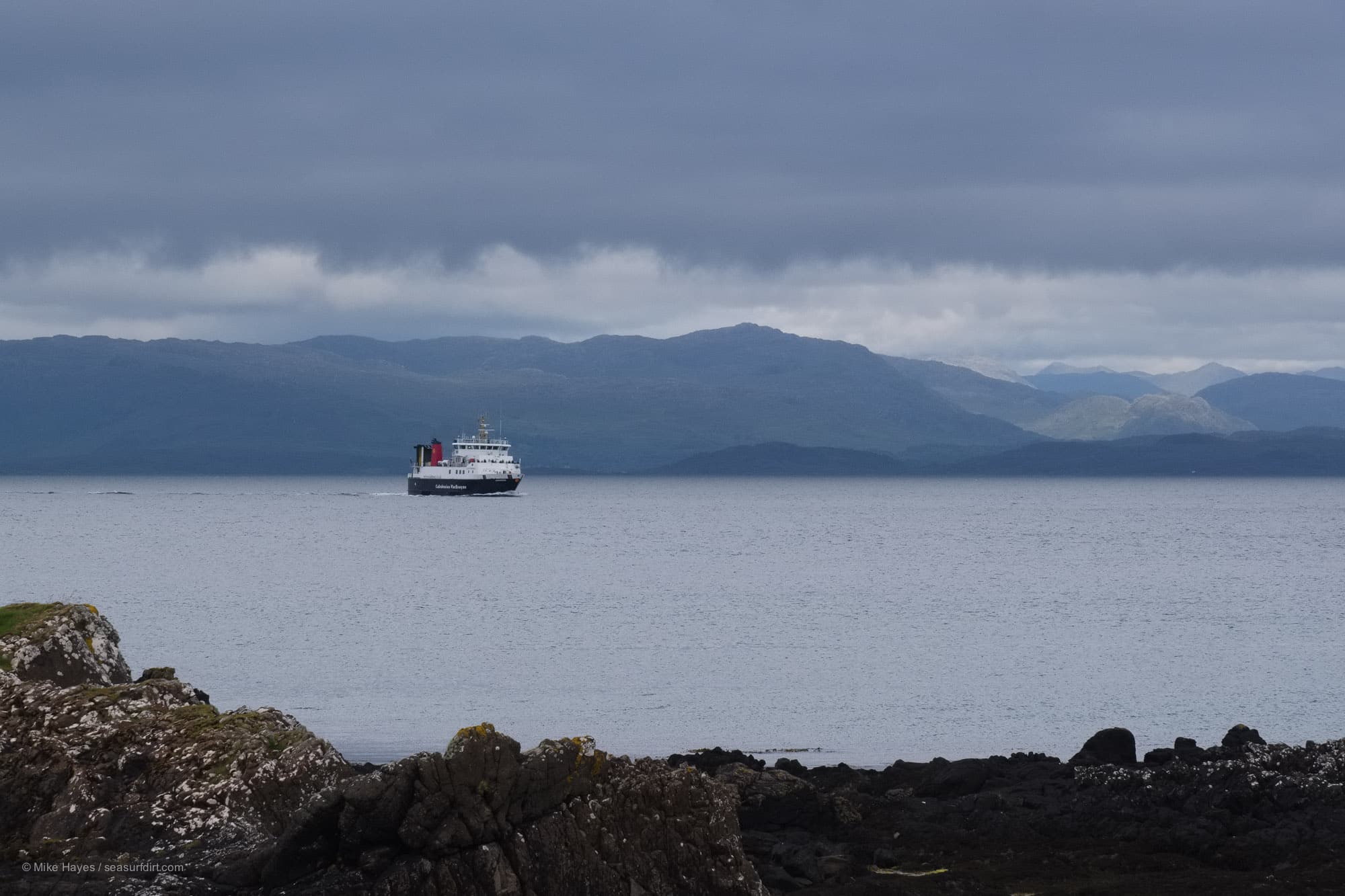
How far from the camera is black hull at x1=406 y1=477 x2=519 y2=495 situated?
181625mm

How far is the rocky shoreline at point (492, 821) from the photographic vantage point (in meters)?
12.3

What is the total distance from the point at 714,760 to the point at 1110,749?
5862mm

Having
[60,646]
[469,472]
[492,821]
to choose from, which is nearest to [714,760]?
[60,646]

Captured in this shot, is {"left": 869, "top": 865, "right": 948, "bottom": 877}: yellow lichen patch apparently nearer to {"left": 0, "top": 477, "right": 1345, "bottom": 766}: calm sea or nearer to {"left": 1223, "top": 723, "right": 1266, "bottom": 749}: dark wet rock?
{"left": 1223, "top": 723, "right": 1266, "bottom": 749}: dark wet rock

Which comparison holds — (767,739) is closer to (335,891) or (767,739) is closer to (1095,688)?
(1095,688)

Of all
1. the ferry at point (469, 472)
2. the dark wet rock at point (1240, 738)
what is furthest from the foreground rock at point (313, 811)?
the ferry at point (469, 472)

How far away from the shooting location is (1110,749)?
24.3 metres

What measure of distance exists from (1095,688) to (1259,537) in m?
94.3

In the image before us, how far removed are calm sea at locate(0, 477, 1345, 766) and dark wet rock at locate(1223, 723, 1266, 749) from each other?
18.4 feet

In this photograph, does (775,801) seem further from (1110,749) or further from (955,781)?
(1110,749)

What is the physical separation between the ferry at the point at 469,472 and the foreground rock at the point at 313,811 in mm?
165987

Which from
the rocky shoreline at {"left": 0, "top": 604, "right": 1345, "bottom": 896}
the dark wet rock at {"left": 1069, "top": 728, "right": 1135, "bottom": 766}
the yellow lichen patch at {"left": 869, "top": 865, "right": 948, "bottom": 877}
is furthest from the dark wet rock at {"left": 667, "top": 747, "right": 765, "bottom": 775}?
the yellow lichen patch at {"left": 869, "top": 865, "right": 948, "bottom": 877}

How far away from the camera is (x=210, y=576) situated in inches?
3172

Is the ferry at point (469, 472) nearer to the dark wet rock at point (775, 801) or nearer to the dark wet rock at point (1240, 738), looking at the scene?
the dark wet rock at point (1240, 738)
